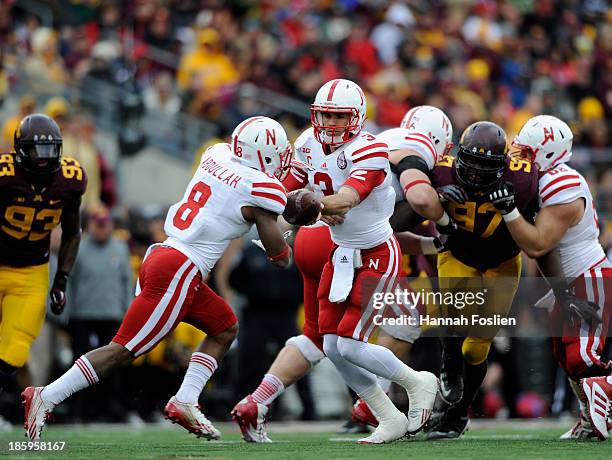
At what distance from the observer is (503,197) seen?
24.4ft

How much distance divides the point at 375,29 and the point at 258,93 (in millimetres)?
2912

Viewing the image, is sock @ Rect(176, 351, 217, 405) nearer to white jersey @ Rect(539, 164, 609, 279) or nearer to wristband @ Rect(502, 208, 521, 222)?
wristband @ Rect(502, 208, 521, 222)

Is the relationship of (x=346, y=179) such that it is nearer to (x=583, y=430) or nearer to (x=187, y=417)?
(x=187, y=417)

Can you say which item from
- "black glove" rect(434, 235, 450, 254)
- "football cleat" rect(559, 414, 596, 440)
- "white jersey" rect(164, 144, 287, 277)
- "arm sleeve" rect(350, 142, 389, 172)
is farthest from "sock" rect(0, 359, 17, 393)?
"football cleat" rect(559, 414, 596, 440)

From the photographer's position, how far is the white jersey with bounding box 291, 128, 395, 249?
7469mm

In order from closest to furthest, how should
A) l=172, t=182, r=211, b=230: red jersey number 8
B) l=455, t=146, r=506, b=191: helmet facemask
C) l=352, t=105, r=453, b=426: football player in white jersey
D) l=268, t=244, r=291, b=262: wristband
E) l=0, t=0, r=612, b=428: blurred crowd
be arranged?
1. l=268, t=244, r=291, b=262: wristband
2. l=172, t=182, r=211, b=230: red jersey number 8
3. l=455, t=146, r=506, b=191: helmet facemask
4. l=352, t=105, r=453, b=426: football player in white jersey
5. l=0, t=0, r=612, b=428: blurred crowd

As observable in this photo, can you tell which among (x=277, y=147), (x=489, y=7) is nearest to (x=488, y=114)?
(x=489, y=7)

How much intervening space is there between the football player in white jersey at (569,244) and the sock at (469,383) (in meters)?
0.50

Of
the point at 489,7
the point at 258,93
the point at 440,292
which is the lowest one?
the point at 440,292

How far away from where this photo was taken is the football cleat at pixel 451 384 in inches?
322

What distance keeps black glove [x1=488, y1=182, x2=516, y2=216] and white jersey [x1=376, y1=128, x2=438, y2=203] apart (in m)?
0.68

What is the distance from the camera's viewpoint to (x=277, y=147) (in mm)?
7457

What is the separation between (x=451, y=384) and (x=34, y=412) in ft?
8.73

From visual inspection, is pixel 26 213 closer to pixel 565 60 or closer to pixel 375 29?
pixel 375 29
